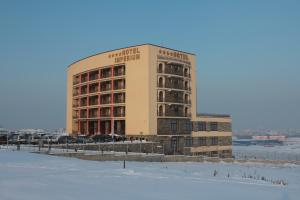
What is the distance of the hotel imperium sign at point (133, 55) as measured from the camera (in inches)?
2781

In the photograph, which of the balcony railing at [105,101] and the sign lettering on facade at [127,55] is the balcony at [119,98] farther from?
the sign lettering on facade at [127,55]

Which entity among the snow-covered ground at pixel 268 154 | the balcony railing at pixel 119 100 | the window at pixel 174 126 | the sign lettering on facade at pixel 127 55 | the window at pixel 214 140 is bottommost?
the snow-covered ground at pixel 268 154

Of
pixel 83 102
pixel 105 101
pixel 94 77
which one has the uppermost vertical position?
pixel 94 77

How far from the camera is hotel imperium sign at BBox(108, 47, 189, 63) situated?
70625 mm

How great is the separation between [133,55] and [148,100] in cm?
944

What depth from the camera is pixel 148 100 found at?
68062 millimetres

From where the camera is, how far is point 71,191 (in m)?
13.8

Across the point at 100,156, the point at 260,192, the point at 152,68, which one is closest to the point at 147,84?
the point at 152,68

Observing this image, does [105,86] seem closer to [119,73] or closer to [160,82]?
[119,73]

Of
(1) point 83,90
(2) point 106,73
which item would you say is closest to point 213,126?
(2) point 106,73

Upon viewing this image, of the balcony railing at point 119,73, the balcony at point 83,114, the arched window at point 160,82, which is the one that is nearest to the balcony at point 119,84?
the balcony railing at point 119,73

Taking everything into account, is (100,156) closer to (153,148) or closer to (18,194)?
(153,148)

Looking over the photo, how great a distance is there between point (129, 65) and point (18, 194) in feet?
196

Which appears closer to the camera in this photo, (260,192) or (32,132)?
(260,192)
